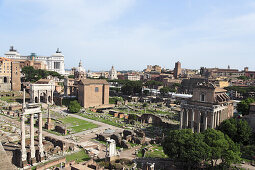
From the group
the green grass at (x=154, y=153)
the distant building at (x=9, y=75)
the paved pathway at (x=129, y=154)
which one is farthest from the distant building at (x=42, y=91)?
the green grass at (x=154, y=153)

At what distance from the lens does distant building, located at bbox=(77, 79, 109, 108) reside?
74875 millimetres

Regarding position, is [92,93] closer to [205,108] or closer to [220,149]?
[205,108]

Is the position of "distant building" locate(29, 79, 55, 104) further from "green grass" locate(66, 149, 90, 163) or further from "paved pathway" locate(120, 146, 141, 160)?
"paved pathway" locate(120, 146, 141, 160)

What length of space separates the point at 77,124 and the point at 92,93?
25.1m

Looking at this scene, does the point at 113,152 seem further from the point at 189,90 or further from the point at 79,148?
the point at 189,90

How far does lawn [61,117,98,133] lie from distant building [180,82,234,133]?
2197 cm

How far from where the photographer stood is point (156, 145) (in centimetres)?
3978

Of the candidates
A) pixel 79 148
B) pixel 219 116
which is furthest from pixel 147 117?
pixel 79 148

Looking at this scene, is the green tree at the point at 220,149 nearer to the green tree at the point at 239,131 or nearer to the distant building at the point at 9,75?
the green tree at the point at 239,131

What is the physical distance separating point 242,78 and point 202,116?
109 metres

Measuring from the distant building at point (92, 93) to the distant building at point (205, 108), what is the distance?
132 feet

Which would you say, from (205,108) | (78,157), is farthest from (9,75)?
(205,108)

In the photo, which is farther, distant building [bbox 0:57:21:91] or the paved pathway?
distant building [bbox 0:57:21:91]

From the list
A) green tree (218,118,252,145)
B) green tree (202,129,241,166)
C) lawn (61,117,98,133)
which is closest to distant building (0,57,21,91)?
lawn (61,117,98,133)
